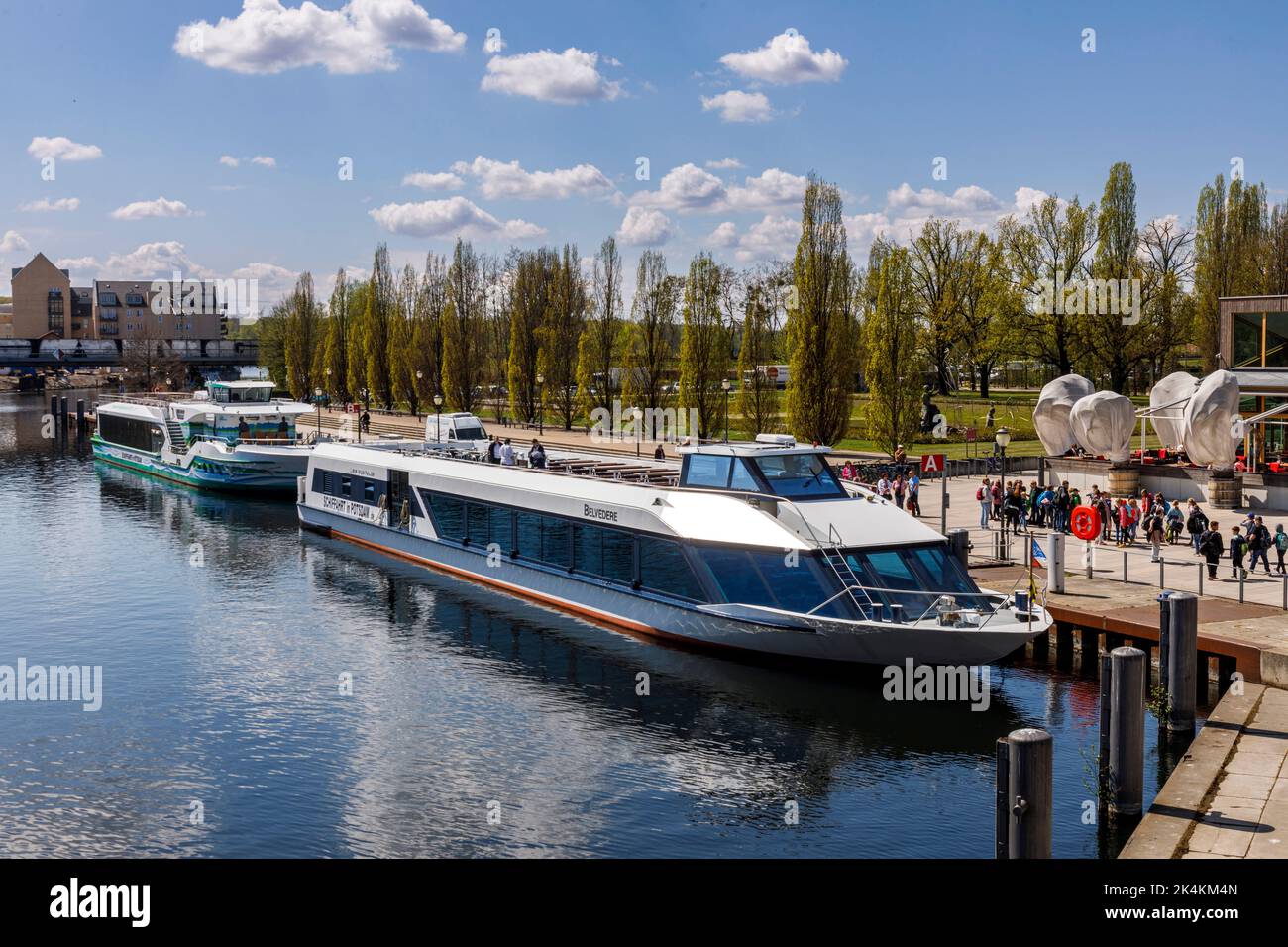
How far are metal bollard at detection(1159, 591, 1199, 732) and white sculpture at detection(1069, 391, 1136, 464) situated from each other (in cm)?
2812

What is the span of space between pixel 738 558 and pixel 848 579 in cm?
276

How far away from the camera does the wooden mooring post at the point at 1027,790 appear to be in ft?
48.2

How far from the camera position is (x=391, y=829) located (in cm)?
1881

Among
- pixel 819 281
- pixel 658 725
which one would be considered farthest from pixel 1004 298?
pixel 658 725

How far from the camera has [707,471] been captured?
98.8 ft

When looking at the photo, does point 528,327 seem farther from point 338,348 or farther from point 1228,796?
point 1228,796

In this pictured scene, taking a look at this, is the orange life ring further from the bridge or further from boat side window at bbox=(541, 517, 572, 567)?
the bridge

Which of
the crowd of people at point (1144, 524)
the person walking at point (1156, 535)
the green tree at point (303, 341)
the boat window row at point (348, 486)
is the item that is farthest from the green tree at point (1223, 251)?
the green tree at point (303, 341)

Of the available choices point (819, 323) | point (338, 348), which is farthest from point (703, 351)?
point (338, 348)

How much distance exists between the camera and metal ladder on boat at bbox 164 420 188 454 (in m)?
69.1

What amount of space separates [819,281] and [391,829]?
4421 cm

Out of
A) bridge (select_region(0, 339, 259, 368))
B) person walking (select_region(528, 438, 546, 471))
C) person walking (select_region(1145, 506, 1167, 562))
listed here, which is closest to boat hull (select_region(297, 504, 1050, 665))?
person walking (select_region(528, 438, 546, 471))
